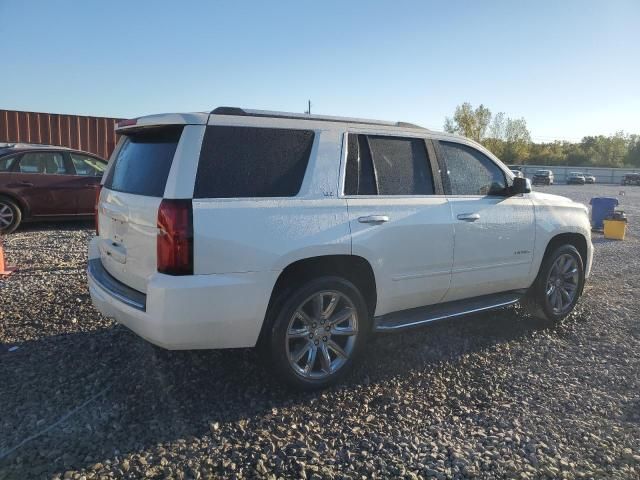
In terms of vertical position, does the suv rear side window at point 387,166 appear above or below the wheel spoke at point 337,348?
above

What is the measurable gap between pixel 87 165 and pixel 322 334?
8.03 m

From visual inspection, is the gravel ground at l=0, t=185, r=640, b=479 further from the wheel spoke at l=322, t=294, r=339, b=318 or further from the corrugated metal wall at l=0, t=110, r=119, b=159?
the corrugated metal wall at l=0, t=110, r=119, b=159

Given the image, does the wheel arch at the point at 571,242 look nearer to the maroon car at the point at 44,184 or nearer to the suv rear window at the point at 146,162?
the suv rear window at the point at 146,162

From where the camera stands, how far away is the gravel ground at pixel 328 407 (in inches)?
107

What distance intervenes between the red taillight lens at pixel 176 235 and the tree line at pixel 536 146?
241 feet

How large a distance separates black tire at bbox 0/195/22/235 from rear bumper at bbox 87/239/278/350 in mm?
6940

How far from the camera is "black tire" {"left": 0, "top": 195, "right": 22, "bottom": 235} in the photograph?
881cm

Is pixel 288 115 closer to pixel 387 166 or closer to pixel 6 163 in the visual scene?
pixel 387 166

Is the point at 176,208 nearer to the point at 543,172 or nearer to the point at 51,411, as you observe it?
the point at 51,411

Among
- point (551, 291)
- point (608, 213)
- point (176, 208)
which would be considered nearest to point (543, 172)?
point (608, 213)

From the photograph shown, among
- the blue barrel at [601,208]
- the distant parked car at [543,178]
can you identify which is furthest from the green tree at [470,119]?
the blue barrel at [601,208]

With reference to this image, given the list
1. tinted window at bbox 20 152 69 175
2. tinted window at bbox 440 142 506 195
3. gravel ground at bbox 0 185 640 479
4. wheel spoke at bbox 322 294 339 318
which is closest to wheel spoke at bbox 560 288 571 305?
gravel ground at bbox 0 185 640 479

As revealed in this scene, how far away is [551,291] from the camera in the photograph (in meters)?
5.06

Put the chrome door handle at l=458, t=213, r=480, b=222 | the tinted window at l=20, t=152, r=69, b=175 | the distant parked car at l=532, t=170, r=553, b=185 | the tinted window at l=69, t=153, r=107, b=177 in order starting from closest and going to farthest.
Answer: the chrome door handle at l=458, t=213, r=480, b=222 → the tinted window at l=20, t=152, r=69, b=175 → the tinted window at l=69, t=153, r=107, b=177 → the distant parked car at l=532, t=170, r=553, b=185
